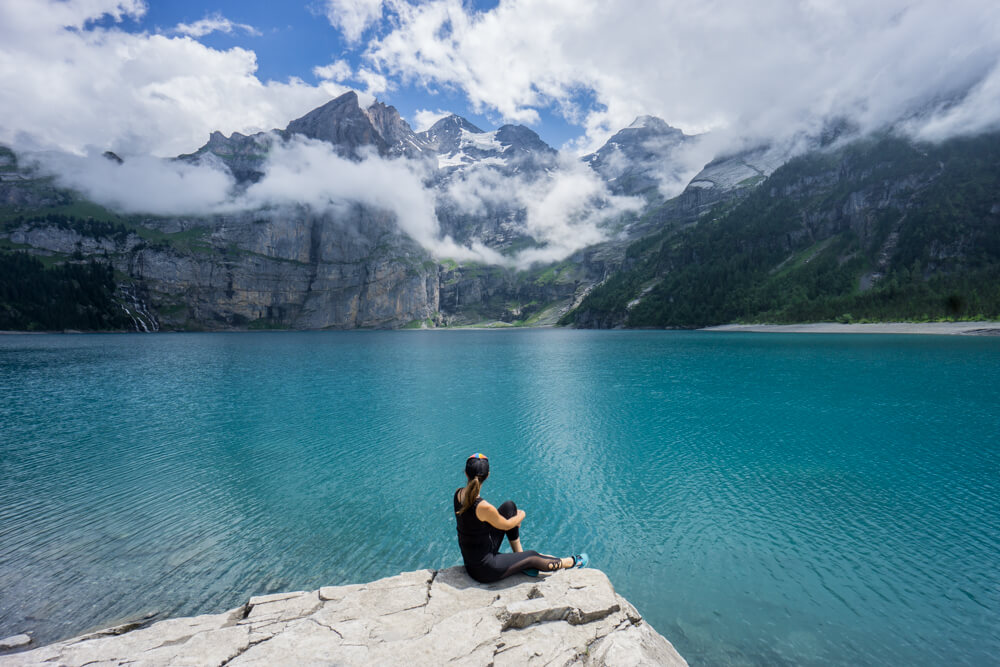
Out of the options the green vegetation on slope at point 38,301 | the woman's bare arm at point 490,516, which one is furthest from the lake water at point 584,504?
the green vegetation on slope at point 38,301

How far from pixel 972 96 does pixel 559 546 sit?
301406 millimetres

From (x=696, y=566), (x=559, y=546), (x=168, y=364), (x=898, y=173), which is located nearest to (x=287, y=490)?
(x=559, y=546)

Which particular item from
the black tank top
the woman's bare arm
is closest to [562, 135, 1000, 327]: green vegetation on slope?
the woman's bare arm

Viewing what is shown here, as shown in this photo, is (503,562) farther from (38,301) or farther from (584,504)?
(38,301)

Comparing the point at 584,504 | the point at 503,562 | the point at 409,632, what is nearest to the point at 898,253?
the point at 584,504

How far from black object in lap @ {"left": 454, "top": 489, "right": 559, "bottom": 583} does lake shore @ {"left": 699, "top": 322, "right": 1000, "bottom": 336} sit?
142 metres

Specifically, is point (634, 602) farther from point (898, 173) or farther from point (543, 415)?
point (898, 173)

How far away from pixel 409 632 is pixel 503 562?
252 cm

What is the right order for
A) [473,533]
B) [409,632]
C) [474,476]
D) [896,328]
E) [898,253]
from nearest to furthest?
[409,632], [474,476], [473,533], [896,328], [898,253]

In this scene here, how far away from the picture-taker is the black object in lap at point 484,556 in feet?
28.6

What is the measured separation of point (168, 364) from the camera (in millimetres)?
70000

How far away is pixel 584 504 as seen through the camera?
1748 cm

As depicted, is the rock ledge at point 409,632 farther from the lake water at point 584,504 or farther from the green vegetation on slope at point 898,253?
the green vegetation on slope at point 898,253

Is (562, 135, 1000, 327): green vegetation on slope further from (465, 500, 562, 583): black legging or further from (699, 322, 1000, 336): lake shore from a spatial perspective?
(465, 500, 562, 583): black legging
